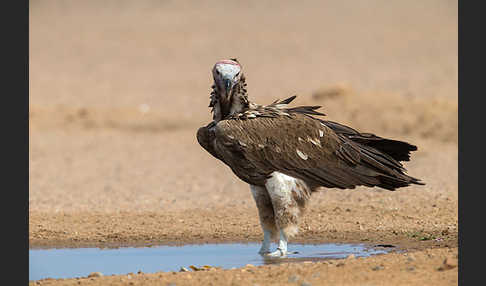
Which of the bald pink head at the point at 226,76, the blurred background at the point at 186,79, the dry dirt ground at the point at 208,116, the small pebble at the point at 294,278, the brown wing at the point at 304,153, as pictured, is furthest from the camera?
the blurred background at the point at 186,79

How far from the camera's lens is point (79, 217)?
13.5 metres

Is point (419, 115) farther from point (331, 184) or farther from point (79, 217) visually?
point (331, 184)

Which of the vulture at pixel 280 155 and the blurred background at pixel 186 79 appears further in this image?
the blurred background at pixel 186 79

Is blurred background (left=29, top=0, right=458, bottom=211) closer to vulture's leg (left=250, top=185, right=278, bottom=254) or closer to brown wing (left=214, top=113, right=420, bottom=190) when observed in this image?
vulture's leg (left=250, top=185, right=278, bottom=254)

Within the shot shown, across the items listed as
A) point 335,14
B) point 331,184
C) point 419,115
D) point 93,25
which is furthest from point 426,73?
point 331,184

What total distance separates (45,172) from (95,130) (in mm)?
5952

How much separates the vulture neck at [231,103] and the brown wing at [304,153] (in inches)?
10.3

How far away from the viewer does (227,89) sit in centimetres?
1016

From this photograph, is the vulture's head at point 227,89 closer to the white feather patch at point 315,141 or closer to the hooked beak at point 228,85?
the hooked beak at point 228,85

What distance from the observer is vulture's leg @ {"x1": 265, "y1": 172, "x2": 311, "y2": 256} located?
33.1 feet

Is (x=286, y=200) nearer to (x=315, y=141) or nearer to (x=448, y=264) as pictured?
(x=315, y=141)

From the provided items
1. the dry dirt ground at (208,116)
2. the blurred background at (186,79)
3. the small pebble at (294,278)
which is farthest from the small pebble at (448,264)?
the blurred background at (186,79)

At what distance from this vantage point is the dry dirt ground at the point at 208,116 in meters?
11.7

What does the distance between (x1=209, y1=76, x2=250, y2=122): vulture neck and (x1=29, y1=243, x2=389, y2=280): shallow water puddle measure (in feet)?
4.97
